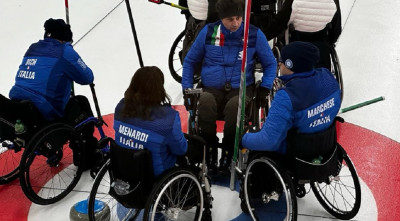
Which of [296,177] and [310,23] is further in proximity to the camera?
[310,23]

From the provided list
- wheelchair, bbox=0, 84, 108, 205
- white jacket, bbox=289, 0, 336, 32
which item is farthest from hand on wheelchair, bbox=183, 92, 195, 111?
white jacket, bbox=289, 0, 336, 32

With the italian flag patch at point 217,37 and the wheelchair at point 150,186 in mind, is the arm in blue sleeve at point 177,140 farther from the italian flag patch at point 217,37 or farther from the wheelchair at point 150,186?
the italian flag patch at point 217,37

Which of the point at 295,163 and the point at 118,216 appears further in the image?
the point at 118,216

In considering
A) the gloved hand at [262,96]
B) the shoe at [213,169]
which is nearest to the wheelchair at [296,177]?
the shoe at [213,169]

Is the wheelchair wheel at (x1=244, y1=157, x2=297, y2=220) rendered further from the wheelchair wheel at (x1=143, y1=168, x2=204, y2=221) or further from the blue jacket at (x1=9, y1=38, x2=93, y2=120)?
the blue jacket at (x1=9, y1=38, x2=93, y2=120)

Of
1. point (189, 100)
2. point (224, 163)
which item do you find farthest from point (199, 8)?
point (224, 163)

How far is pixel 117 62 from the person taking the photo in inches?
211

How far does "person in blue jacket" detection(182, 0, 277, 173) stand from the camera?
10.3ft

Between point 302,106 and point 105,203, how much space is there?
143cm

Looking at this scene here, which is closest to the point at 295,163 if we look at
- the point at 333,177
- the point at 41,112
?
the point at 333,177

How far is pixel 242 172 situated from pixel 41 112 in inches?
58.0

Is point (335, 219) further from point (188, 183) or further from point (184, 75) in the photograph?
point (184, 75)

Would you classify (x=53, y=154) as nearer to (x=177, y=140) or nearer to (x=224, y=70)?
(x=177, y=140)

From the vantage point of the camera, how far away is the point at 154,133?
2402mm
